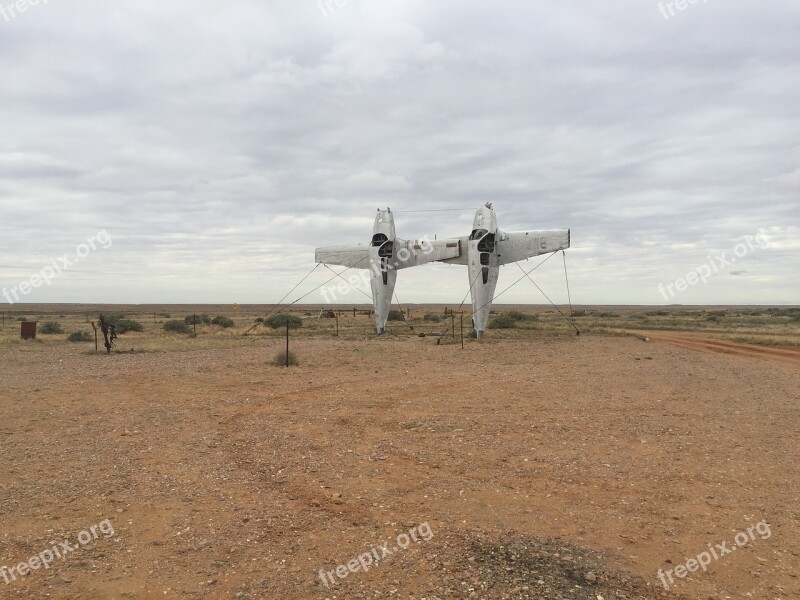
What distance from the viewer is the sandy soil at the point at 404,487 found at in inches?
170

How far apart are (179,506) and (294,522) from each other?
1256mm

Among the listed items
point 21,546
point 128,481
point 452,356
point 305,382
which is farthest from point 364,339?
point 21,546

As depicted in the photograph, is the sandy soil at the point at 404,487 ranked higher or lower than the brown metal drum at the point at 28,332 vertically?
lower

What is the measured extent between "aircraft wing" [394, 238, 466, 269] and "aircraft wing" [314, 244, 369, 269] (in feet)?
6.12

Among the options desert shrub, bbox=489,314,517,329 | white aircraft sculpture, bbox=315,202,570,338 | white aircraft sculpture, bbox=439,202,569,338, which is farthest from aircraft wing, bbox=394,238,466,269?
desert shrub, bbox=489,314,517,329

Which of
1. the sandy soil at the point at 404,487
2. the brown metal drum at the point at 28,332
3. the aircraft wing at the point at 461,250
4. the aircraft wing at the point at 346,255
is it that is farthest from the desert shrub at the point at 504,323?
the brown metal drum at the point at 28,332

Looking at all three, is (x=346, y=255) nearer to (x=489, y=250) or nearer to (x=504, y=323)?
(x=489, y=250)

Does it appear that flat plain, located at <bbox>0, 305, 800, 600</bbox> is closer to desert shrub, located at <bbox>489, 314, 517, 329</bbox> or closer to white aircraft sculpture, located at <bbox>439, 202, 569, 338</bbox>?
white aircraft sculpture, located at <bbox>439, 202, 569, 338</bbox>

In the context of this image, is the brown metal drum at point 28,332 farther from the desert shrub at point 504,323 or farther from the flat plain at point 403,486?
the desert shrub at point 504,323

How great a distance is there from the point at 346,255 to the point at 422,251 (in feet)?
14.2

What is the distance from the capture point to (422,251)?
30.5 meters

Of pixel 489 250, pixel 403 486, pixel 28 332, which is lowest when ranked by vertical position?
pixel 403 486

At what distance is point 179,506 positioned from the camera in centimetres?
575

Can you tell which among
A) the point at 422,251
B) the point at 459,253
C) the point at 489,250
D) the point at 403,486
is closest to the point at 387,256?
the point at 422,251
